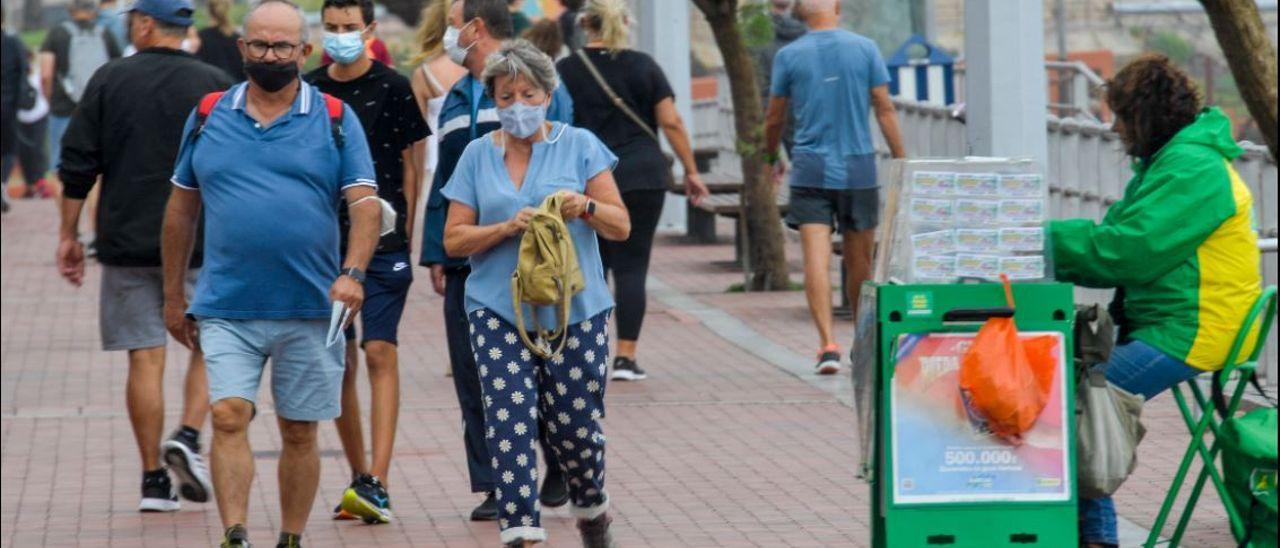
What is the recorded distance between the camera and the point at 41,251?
19.1 metres

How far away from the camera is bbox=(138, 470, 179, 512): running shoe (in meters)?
8.22

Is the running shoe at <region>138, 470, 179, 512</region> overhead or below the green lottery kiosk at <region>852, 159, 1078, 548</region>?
below

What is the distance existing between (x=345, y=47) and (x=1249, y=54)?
290 centimetres

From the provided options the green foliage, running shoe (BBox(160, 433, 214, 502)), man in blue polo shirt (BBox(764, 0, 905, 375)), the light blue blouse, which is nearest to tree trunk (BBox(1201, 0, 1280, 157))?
the light blue blouse

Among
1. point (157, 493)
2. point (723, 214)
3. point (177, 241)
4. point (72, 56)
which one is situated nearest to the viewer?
point (177, 241)

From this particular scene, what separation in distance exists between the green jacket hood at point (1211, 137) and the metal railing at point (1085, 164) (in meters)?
0.45

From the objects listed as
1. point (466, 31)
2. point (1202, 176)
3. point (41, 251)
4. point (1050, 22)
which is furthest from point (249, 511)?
point (1050, 22)

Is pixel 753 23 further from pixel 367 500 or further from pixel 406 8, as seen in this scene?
pixel 406 8

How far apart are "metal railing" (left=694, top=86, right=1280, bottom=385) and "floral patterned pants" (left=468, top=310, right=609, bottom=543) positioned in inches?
64.1

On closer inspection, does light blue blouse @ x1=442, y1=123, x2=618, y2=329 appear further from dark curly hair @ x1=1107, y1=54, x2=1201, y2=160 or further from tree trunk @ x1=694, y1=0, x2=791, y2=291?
tree trunk @ x1=694, y1=0, x2=791, y2=291

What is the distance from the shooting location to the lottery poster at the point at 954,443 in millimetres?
5879

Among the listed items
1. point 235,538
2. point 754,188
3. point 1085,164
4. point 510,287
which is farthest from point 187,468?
point 754,188

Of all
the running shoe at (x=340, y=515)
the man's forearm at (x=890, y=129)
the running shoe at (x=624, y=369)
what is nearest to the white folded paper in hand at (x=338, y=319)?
the running shoe at (x=340, y=515)

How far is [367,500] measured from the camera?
25.6ft
